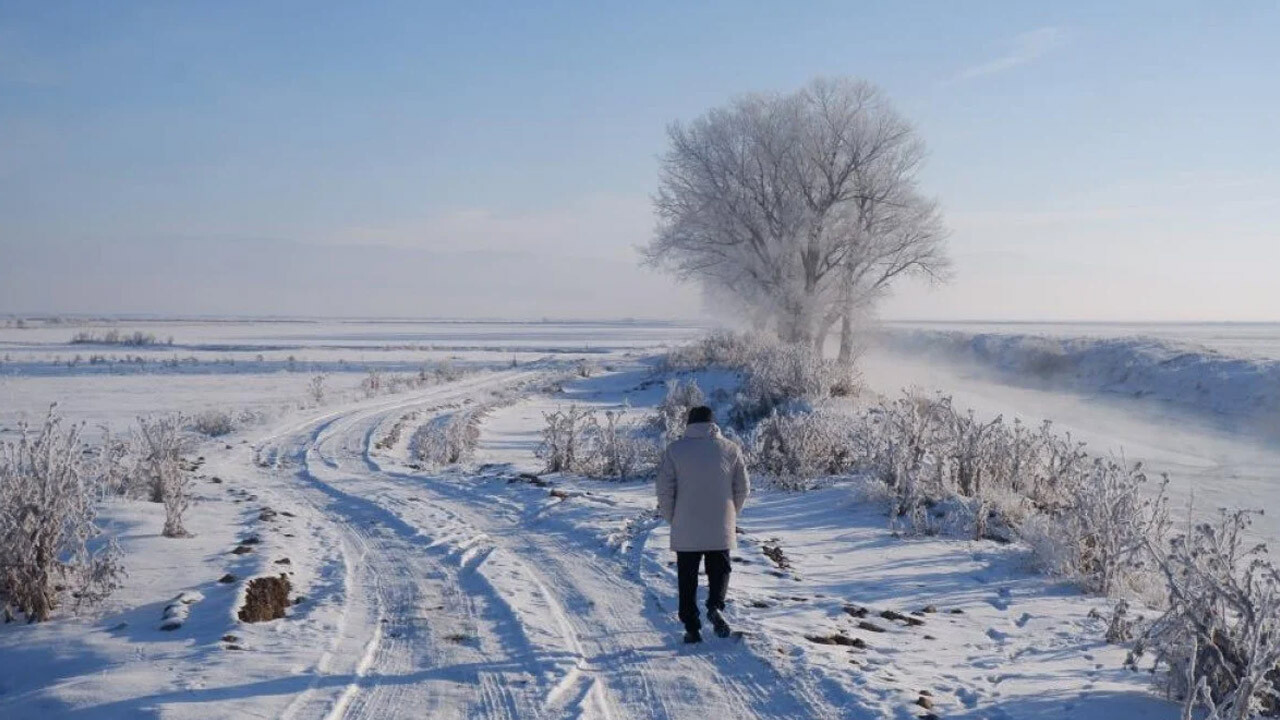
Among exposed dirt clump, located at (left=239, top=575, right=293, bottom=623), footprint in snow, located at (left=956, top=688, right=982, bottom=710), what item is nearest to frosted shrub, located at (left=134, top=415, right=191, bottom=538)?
exposed dirt clump, located at (left=239, top=575, right=293, bottom=623)

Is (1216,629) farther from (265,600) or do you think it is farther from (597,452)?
(597,452)

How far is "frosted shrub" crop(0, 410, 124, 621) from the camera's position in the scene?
6.56 meters

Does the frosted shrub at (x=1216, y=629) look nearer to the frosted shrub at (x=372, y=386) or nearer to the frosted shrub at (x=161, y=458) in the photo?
the frosted shrub at (x=161, y=458)

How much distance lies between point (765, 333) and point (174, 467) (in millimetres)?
26235

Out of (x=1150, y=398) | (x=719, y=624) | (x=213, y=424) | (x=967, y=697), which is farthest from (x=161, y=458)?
(x=1150, y=398)

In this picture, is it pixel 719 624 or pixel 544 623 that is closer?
pixel 719 624

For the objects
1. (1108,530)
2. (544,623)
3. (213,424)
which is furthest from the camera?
(213,424)

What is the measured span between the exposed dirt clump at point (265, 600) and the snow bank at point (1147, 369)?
26333mm

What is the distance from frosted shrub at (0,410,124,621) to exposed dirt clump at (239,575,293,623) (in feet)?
3.58

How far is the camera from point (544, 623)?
6711 millimetres

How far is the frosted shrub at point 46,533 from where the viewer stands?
656 cm

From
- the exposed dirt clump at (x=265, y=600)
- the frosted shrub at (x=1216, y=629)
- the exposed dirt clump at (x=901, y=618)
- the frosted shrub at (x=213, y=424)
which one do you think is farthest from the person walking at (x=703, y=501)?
the frosted shrub at (x=213, y=424)

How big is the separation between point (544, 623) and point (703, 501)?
59.3 inches

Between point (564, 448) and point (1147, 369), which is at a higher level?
point (1147, 369)
